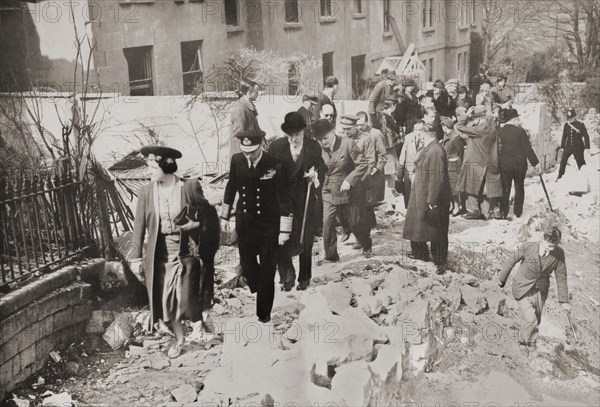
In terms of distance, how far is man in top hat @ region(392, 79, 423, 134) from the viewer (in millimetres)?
5399

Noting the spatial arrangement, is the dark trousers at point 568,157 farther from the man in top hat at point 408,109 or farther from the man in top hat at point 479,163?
the man in top hat at point 408,109

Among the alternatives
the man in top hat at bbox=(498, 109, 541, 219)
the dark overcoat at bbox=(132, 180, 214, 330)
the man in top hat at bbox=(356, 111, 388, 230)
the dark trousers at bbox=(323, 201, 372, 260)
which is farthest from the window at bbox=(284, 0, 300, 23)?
the man in top hat at bbox=(498, 109, 541, 219)

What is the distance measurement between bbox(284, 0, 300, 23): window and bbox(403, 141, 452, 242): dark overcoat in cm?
142

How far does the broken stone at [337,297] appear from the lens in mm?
5023

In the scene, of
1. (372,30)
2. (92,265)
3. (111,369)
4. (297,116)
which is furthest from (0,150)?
(372,30)

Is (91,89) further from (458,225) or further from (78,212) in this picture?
(458,225)

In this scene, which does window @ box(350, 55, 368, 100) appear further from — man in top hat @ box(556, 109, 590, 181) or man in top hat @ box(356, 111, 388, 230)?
man in top hat @ box(556, 109, 590, 181)

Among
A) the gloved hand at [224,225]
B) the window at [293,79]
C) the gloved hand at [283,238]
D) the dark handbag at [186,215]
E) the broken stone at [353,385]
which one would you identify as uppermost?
Result: the window at [293,79]

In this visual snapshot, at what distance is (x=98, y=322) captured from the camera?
188 inches

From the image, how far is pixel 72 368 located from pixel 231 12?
274 cm

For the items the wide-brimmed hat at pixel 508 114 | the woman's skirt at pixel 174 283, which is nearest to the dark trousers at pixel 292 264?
the woman's skirt at pixel 174 283

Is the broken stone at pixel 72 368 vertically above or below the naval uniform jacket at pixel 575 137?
below

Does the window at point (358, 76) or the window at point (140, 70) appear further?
the window at point (358, 76)

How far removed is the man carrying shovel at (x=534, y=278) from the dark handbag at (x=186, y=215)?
2528 mm
